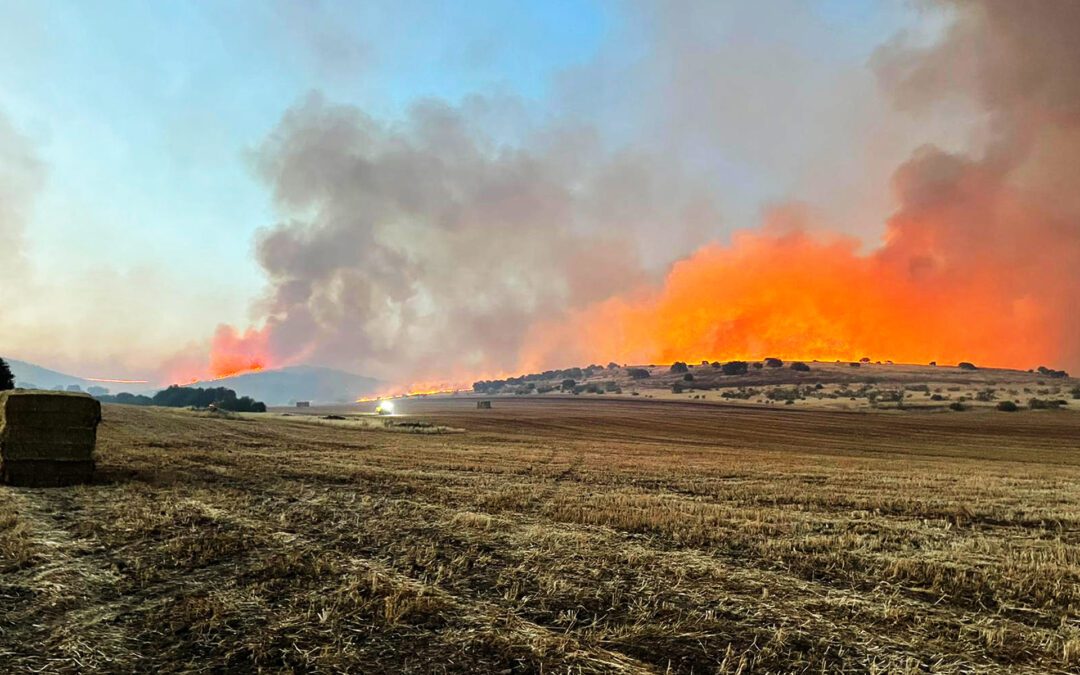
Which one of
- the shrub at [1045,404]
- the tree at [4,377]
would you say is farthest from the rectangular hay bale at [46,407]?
the shrub at [1045,404]

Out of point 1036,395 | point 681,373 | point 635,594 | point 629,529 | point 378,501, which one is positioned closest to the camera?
point 635,594

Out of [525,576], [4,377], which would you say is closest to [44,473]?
[525,576]

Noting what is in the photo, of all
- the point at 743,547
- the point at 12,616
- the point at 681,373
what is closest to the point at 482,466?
the point at 743,547

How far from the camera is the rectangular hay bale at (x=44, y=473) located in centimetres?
1387

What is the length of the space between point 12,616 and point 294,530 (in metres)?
4.14

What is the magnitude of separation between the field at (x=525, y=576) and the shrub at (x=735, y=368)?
147 meters

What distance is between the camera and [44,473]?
14.1 metres

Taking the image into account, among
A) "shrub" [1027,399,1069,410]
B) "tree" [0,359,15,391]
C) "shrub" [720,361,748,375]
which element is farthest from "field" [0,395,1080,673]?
"shrub" [720,361,748,375]

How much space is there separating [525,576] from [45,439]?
14.6 metres

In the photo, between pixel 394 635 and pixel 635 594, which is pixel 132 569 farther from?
pixel 635 594

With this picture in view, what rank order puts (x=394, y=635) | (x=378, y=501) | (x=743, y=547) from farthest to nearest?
(x=378, y=501)
(x=743, y=547)
(x=394, y=635)

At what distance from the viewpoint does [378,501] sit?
41.5 ft

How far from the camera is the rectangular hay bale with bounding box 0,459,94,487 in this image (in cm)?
1387

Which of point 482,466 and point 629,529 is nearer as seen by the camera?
point 629,529
